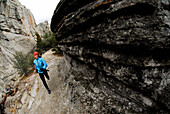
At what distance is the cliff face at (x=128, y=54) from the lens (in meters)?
2.12

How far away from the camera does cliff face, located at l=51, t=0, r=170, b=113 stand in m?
2.12

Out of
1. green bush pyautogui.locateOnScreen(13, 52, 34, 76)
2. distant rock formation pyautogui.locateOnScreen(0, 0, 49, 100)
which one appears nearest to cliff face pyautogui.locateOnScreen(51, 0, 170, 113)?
green bush pyautogui.locateOnScreen(13, 52, 34, 76)

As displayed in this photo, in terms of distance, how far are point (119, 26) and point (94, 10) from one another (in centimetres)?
148

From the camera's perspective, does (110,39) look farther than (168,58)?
Yes

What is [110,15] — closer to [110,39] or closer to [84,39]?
[110,39]

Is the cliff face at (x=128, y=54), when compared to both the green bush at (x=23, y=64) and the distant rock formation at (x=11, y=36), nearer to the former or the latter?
the green bush at (x=23, y=64)

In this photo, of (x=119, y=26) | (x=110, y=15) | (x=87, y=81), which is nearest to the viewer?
(x=119, y=26)

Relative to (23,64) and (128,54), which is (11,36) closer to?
(23,64)

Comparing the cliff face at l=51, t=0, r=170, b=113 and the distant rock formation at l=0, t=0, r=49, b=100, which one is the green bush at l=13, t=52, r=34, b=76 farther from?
the cliff face at l=51, t=0, r=170, b=113

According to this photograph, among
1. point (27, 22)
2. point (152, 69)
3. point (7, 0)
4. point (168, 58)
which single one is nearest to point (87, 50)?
point (152, 69)

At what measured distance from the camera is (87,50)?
4.28m

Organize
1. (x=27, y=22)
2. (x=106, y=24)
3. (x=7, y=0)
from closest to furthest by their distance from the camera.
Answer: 1. (x=106, y=24)
2. (x=7, y=0)
3. (x=27, y=22)

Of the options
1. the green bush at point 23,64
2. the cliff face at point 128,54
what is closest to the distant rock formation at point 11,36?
the green bush at point 23,64

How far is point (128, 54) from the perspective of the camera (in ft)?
9.09
